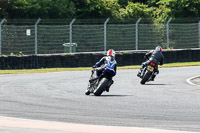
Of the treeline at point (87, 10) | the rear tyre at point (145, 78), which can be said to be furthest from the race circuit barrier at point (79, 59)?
the rear tyre at point (145, 78)

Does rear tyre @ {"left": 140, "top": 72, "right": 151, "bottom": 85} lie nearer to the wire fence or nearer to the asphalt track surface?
the asphalt track surface

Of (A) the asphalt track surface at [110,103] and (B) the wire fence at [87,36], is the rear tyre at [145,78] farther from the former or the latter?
(B) the wire fence at [87,36]

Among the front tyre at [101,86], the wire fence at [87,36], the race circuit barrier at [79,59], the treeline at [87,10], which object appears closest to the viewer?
the front tyre at [101,86]

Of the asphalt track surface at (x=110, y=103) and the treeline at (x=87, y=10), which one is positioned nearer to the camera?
the asphalt track surface at (x=110, y=103)

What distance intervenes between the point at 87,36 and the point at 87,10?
7932 millimetres

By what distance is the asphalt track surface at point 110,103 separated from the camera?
1033cm

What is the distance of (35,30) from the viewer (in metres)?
28.8

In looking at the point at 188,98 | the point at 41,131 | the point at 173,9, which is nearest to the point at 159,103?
the point at 188,98

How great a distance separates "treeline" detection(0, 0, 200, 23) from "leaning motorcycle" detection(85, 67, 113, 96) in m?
19.1

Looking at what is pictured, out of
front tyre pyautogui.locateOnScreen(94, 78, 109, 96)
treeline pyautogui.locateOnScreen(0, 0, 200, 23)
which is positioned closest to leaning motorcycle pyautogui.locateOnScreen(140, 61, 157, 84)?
front tyre pyautogui.locateOnScreen(94, 78, 109, 96)

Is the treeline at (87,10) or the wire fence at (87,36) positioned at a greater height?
the treeline at (87,10)

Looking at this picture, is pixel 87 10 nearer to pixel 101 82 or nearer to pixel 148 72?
pixel 148 72

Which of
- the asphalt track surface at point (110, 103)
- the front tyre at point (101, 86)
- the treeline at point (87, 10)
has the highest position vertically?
the treeline at point (87, 10)

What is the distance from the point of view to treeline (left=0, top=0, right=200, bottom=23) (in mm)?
34656
